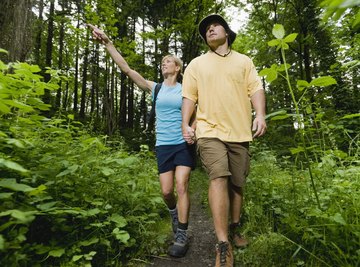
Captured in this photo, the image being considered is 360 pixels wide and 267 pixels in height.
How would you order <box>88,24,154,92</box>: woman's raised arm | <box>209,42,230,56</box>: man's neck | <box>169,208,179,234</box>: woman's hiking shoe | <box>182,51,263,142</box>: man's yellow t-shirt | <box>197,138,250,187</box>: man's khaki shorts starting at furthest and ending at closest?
<box>88,24,154,92</box>: woman's raised arm, <box>169,208,179,234</box>: woman's hiking shoe, <box>209,42,230,56</box>: man's neck, <box>182,51,263,142</box>: man's yellow t-shirt, <box>197,138,250,187</box>: man's khaki shorts

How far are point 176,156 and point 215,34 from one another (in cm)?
149

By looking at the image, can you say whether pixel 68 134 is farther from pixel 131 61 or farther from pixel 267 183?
pixel 131 61

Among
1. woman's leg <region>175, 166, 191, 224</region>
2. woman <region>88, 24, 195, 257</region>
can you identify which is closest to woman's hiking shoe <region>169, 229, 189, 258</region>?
woman <region>88, 24, 195, 257</region>

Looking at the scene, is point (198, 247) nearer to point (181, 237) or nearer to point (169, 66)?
point (181, 237)

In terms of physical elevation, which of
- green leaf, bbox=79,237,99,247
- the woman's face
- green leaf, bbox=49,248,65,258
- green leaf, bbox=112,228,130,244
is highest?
the woman's face

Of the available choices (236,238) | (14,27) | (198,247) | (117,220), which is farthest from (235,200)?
(14,27)

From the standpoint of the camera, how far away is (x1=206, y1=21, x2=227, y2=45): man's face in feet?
10.8

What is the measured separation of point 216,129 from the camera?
3.02m

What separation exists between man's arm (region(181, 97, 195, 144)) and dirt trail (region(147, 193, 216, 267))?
4.09ft

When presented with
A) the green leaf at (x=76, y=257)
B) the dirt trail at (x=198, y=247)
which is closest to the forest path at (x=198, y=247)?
the dirt trail at (x=198, y=247)

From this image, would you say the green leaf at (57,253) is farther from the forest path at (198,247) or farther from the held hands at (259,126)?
the held hands at (259,126)

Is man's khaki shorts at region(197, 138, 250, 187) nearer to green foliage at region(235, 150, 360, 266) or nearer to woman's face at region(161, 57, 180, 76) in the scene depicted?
green foliage at region(235, 150, 360, 266)

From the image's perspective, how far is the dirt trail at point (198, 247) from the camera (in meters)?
2.95

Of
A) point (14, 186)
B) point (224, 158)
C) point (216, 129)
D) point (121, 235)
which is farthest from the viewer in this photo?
point (216, 129)
